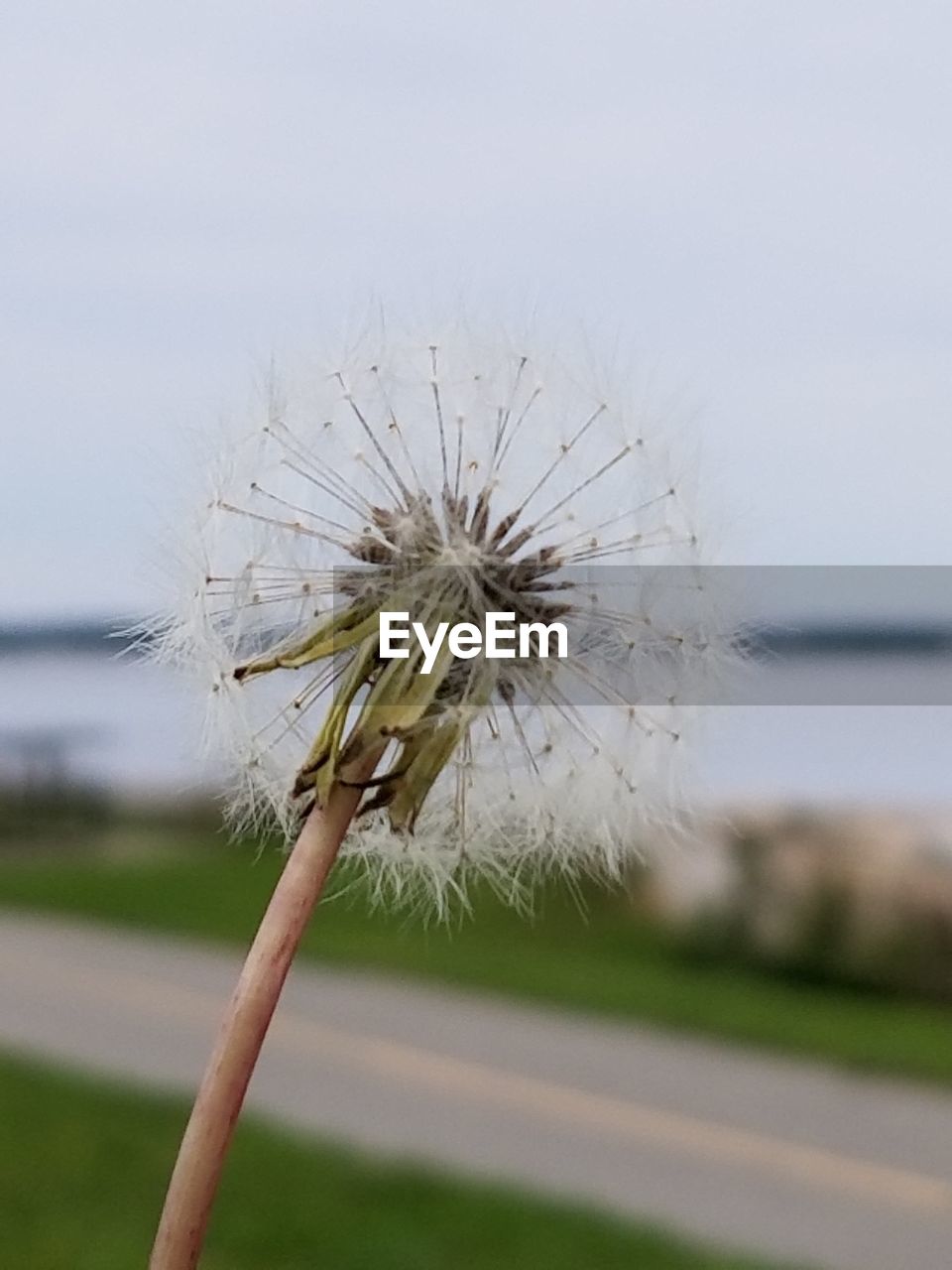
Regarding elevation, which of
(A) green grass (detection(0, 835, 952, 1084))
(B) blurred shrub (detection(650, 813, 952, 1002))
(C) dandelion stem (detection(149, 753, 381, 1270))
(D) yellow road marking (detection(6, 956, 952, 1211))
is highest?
(C) dandelion stem (detection(149, 753, 381, 1270))

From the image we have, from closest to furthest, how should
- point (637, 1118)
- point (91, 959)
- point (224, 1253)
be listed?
1. point (224, 1253)
2. point (637, 1118)
3. point (91, 959)

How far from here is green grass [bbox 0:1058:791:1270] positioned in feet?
9.76

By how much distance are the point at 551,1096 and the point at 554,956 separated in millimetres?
420

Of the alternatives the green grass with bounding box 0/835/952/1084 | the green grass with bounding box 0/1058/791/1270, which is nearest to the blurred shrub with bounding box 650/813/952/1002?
the green grass with bounding box 0/835/952/1084

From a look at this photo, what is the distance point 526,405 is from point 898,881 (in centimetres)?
390

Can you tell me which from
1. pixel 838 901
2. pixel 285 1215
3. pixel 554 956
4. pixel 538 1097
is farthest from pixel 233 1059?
pixel 554 956

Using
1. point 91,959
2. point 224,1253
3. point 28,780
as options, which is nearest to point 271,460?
point 224,1253

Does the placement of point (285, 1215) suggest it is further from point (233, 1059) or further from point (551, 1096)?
point (233, 1059)

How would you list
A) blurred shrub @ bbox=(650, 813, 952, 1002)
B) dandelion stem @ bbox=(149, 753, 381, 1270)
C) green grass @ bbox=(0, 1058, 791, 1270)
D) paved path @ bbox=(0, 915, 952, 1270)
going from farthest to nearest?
blurred shrub @ bbox=(650, 813, 952, 1002)
paved path @ bbox=(0, 915, 952, 1270)
green grass @ bbox=(0, 1058, 791, 1270)
dandelion stem @ bbox=(149, 753, 381, 1270)

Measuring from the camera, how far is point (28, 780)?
3.56m

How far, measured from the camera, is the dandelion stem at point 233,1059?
0.38 meters

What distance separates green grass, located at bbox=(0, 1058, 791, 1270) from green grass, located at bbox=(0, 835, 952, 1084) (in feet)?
1.84

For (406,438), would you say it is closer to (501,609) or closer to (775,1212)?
(501,609)

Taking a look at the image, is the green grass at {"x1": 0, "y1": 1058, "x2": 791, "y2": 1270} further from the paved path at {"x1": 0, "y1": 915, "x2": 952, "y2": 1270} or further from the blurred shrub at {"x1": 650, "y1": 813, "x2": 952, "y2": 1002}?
the blurred shrub at {"x1": 650, "y1": 813, "x2": 952, "y2": 1002}
